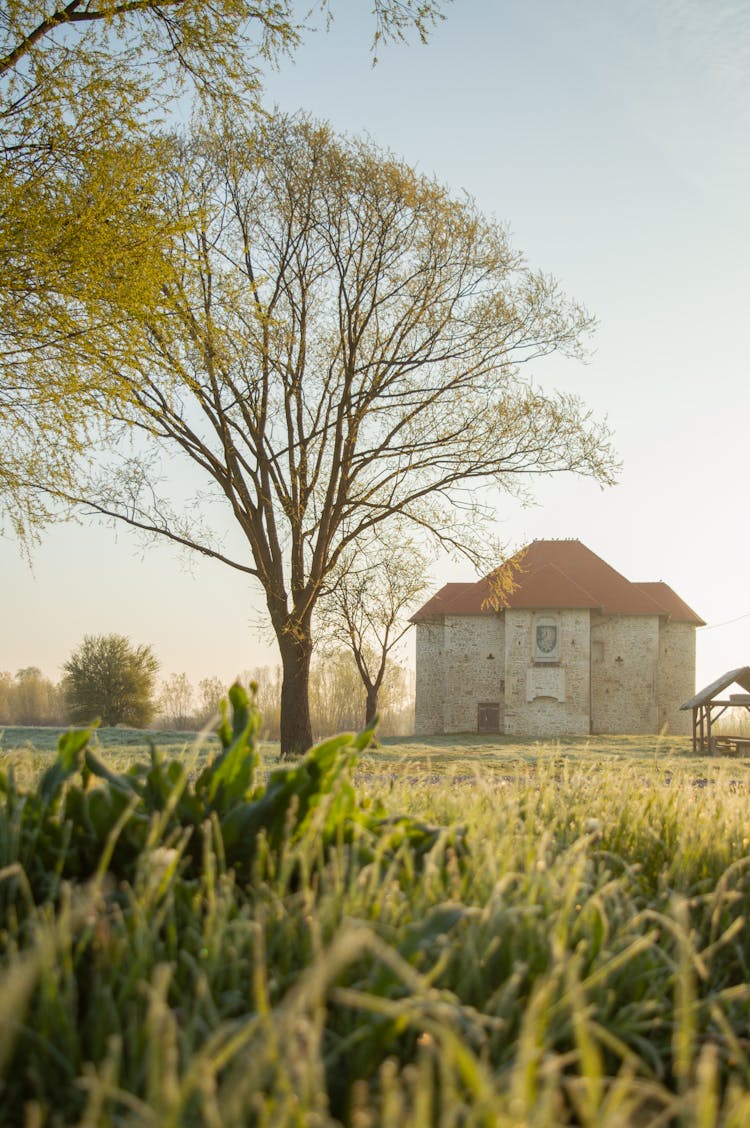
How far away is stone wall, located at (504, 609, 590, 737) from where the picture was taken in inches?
1590

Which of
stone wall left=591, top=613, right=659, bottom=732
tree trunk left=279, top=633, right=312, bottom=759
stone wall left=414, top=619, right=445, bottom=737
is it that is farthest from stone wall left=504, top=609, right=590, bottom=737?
tree trunk left=279, top=633, right=312, bottom=759

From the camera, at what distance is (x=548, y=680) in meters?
40.7

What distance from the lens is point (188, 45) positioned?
1195cm

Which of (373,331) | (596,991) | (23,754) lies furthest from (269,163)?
(596,991)

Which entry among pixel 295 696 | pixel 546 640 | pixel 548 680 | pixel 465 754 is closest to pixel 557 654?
pixel 546 640

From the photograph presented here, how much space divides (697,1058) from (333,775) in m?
1.26

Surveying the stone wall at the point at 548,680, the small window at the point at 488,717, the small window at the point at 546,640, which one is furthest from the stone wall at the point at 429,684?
the small window at the point at 546,640

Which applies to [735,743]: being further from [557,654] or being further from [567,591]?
[567,591]

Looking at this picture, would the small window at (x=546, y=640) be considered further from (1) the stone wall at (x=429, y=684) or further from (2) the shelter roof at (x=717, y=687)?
(2) the shelter roof at (x=717, y=687)

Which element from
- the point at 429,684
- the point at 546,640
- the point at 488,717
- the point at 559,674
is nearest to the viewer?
the point at 559,674

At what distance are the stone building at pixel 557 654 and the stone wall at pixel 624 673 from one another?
0.04 meters

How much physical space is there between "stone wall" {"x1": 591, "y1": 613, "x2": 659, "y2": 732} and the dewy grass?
1599 inches

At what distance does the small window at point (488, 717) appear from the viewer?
139 feet

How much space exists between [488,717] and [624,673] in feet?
20.9
